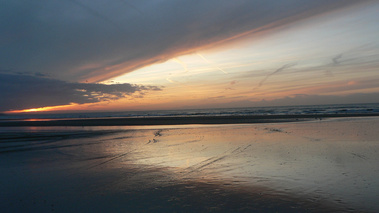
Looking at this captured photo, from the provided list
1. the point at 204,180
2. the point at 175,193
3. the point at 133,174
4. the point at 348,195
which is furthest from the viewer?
the point at 133,174

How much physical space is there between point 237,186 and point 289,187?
178cm

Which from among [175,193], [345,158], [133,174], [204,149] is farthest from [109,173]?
[345,158]

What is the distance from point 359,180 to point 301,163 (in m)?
2.98

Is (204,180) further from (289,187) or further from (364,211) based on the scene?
(364,211)

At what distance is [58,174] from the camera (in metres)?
11.3

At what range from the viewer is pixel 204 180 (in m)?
9.62

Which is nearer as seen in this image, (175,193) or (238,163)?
(175,193)

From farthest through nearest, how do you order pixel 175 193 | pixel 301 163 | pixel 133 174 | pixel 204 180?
pixel 301 163 → pixel 133 174 → pixel 204 180 → pixel 175 193

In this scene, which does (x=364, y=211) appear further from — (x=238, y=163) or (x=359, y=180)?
(x=238, y=163)

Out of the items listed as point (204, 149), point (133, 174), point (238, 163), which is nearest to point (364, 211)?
point (238, 163)

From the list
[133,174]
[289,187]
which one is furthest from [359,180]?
[133,174]

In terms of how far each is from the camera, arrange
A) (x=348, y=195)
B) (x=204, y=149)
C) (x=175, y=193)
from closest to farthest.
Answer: (x=348, y=195)
(x=175, y=193)
(x=204, y=149)

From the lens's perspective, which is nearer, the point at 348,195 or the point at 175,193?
the point at 348,195

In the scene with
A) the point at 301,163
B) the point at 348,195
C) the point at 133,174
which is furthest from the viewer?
the point at 301,163
